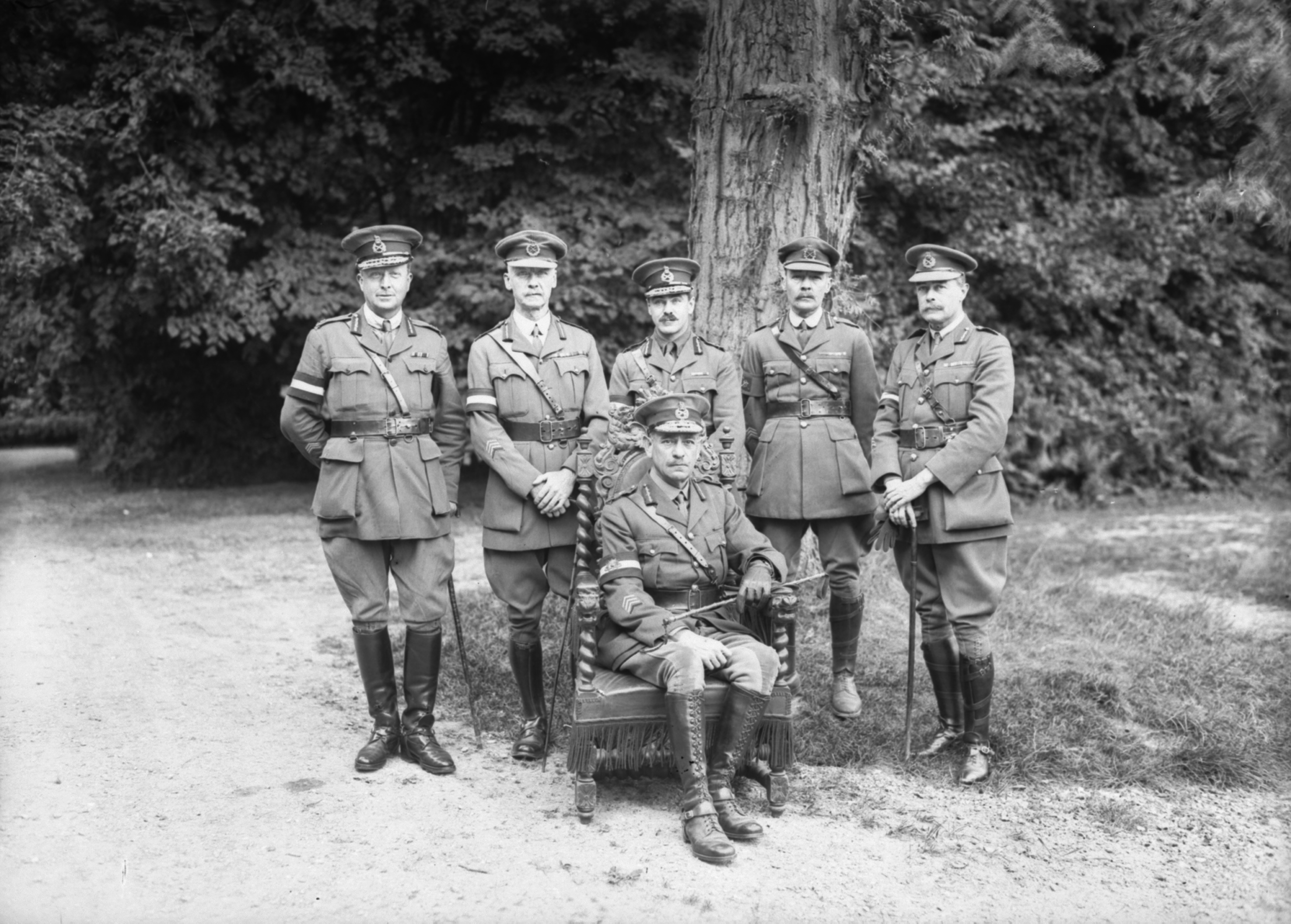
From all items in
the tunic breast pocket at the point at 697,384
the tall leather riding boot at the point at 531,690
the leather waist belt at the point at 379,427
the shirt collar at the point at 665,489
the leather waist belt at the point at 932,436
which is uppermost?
the tunic breast pocket at the point at 697,384

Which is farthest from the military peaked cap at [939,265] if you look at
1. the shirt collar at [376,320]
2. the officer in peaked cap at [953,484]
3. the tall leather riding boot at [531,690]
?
the tall leather riding boot at [531,690]

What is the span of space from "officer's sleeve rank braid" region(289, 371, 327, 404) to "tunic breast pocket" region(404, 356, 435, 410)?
0.36m

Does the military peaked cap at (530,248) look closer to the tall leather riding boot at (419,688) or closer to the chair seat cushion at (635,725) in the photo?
the tall leather riding boot at (419,688)

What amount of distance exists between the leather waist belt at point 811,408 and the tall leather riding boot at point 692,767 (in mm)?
1666

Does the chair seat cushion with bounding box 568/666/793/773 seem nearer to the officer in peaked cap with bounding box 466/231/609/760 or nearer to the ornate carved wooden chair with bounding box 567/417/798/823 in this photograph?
the ornate carved wooden chair with bounding box 567/417/798/823

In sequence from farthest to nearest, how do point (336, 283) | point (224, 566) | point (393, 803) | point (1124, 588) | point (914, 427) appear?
1. point (336, 283)
2. point (224, 566)
3. point (1124, 588)
4. point (914, 427)
5. point (393, 803)

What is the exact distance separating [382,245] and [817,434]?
2.09 metres

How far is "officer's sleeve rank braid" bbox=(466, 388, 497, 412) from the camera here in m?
4.96

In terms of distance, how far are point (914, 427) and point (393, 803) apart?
2.65 metres

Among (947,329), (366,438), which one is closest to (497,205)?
(366,438)

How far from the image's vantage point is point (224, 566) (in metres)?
9.12

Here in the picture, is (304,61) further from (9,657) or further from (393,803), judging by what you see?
(393,803)

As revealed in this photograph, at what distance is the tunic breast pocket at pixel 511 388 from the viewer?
4.97 m

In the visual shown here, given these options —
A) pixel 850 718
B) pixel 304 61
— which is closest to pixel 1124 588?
pixel 850 718
